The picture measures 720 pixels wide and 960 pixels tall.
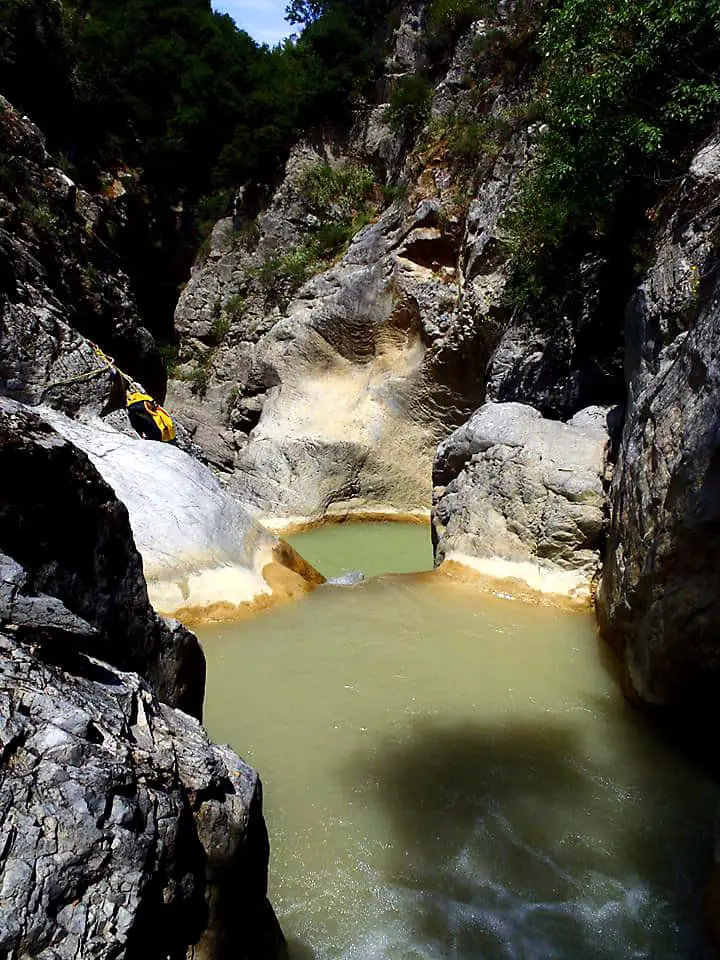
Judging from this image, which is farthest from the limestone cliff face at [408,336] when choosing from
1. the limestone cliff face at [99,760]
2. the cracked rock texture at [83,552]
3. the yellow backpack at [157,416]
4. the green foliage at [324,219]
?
the limestone cliff face at [99,760]

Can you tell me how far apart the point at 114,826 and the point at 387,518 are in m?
9.72

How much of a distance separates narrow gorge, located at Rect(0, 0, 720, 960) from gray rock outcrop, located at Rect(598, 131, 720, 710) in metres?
0.03

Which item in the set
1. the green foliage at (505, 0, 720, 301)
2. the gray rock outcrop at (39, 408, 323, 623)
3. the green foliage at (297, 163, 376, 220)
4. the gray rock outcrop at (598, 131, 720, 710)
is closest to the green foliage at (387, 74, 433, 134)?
the green foliage at (297, 163, 376, 220)

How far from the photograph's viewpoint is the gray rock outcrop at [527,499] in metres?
6.29

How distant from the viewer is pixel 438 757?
3514 millimetres

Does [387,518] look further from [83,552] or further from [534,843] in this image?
[83,552]

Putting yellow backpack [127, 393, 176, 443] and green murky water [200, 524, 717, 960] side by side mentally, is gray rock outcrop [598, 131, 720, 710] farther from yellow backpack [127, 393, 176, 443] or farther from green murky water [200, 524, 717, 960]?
yellow backpack [127, 393, 176, 443]

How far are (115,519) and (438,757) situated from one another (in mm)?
2034

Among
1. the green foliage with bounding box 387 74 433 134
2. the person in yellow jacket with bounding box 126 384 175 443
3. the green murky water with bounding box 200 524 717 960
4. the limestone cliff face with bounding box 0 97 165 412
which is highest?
the green foliage with bounding box 387 74 433 134

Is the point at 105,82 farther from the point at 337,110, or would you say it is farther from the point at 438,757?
the point at 438,757

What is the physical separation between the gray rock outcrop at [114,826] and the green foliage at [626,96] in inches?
256

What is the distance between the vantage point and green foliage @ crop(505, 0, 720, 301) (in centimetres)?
640

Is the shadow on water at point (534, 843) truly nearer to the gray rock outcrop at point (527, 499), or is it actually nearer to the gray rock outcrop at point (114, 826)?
the gray rock outcrop at point (114, 826)

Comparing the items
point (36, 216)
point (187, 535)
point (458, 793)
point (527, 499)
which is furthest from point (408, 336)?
point (458, 793)
